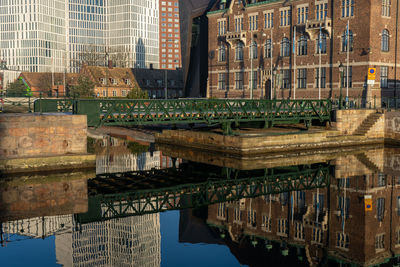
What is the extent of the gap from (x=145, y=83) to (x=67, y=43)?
73.9m

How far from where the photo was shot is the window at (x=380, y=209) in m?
19.8

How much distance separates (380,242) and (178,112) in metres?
23.6

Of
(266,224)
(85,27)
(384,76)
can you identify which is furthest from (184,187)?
(85,27)

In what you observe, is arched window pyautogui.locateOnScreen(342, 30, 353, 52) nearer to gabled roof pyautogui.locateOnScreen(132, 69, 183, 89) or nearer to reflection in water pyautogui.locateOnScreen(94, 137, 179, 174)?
reflection in water pyautogui.locateOnScreen(94, 137, 179, 174)

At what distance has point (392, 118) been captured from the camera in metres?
43.8

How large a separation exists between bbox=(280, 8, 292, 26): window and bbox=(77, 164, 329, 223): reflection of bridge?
32400 mm

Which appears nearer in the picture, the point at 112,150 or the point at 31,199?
the point at 31,199

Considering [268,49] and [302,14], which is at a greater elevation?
[302,14]

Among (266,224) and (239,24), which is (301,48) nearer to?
(239,24)

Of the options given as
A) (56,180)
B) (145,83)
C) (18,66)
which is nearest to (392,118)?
(56,180)

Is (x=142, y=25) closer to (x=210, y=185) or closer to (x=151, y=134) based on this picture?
(x=151, y=134)

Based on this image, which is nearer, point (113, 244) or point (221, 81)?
point (113, 244)

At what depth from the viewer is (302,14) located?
58.2m

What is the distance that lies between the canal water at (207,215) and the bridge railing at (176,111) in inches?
150
